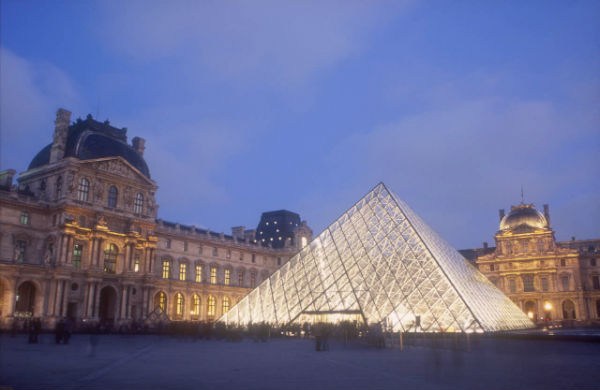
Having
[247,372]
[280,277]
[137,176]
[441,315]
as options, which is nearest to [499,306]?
[441,315]

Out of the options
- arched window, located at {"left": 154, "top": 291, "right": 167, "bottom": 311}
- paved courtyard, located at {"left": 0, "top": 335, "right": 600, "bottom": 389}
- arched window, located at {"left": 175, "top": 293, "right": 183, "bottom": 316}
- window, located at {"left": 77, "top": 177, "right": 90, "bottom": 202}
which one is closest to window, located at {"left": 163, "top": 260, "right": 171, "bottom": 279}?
arched window, located at {"left": 154, "top": 291, "right": 167, "bottom": 311}

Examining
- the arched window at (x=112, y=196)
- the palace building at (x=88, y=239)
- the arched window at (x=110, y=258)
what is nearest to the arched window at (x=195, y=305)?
the palace building at (x=88, y=239)

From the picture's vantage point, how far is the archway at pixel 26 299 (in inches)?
1319

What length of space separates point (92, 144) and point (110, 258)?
346 inches

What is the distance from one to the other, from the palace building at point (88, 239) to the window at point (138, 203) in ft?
0.26

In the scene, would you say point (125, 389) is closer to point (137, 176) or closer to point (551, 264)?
point (137, 176)

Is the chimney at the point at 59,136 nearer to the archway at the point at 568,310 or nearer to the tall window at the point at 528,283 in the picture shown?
the tall window at the point at 528,283

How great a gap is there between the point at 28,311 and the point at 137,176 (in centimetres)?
1271

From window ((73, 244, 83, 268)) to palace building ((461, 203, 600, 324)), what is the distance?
45.6 meters

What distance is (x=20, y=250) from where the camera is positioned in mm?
34062

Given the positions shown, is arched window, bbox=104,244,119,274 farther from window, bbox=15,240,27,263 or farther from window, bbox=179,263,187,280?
window, bbox=179,263,187,280

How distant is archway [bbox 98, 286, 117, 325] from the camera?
38500 mm

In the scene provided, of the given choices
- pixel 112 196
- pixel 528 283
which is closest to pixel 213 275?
pixel 112 196

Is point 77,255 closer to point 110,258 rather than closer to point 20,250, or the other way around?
point 110,258
